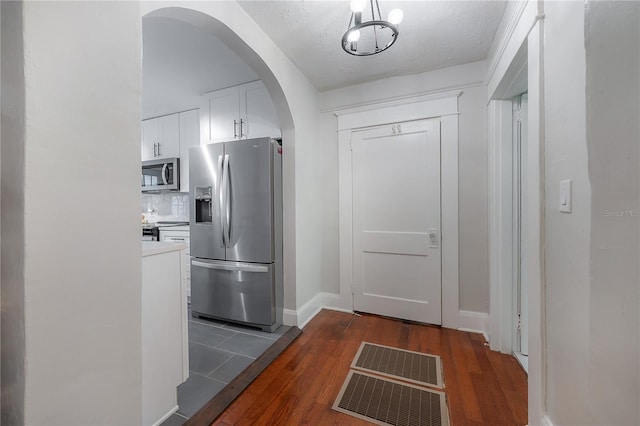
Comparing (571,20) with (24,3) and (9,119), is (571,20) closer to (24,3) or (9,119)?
(24,3)

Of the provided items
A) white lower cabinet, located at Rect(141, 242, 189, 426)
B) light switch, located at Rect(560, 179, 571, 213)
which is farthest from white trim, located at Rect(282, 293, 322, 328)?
light switch, located at Rect(560, 179, 571, 213)

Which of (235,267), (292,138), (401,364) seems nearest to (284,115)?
(292,138)

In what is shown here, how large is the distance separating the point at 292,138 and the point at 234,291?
1588 mm

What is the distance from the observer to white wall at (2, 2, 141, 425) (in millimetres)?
698

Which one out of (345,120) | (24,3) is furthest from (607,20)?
(345,120)

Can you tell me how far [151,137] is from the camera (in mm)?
3666

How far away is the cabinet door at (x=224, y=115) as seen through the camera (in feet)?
9.09

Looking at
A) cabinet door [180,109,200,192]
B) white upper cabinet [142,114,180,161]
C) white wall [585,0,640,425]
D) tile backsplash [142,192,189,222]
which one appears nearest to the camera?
white wall [585,0,640,425]

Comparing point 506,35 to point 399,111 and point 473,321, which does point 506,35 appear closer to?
point 399,111

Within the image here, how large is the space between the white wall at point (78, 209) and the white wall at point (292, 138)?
873 mm

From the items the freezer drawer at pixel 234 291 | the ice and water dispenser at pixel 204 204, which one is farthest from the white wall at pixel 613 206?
the ice and water dispenser at pixel 204 204

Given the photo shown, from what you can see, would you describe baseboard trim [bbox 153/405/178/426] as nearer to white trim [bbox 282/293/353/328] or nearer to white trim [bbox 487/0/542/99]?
white trim [bbox 282/293/353/328]

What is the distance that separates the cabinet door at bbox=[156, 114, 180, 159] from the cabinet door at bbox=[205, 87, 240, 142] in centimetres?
90

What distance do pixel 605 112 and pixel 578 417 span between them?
106 centimetres
